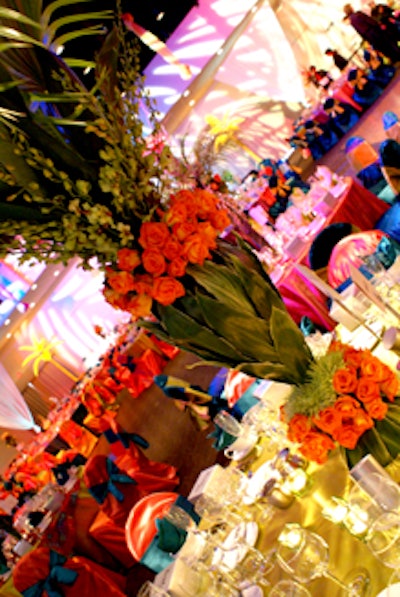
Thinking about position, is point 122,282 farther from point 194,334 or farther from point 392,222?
point 392,222

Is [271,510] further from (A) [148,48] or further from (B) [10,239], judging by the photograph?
(A) [148,48]

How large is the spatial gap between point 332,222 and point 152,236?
120 inches

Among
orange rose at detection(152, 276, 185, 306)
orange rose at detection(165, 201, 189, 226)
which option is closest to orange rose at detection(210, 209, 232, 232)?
orange rose at detection(165, 201, 189, 226)

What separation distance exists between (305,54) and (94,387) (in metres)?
7.76

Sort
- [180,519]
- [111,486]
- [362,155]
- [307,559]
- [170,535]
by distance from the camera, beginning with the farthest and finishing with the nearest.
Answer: [362,155]
[111,486]
[170,535]
[180,519]
[307,559]

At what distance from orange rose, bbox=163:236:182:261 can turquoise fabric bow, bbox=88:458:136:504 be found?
7.96ft

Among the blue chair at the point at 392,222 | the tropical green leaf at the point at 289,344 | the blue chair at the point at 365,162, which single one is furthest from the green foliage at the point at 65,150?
the blue chair at the point at 365,162

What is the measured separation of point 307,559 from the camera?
4.55 feet

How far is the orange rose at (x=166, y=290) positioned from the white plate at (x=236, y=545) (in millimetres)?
785

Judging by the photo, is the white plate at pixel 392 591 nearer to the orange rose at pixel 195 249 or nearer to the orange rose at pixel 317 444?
the orange rose at pixel 317 444

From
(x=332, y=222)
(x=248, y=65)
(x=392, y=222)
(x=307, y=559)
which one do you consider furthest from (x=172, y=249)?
(x=248, y=65)

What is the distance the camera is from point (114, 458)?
3.98m

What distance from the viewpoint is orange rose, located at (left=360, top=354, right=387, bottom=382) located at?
1443 mm

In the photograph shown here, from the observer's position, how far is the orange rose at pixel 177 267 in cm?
152
